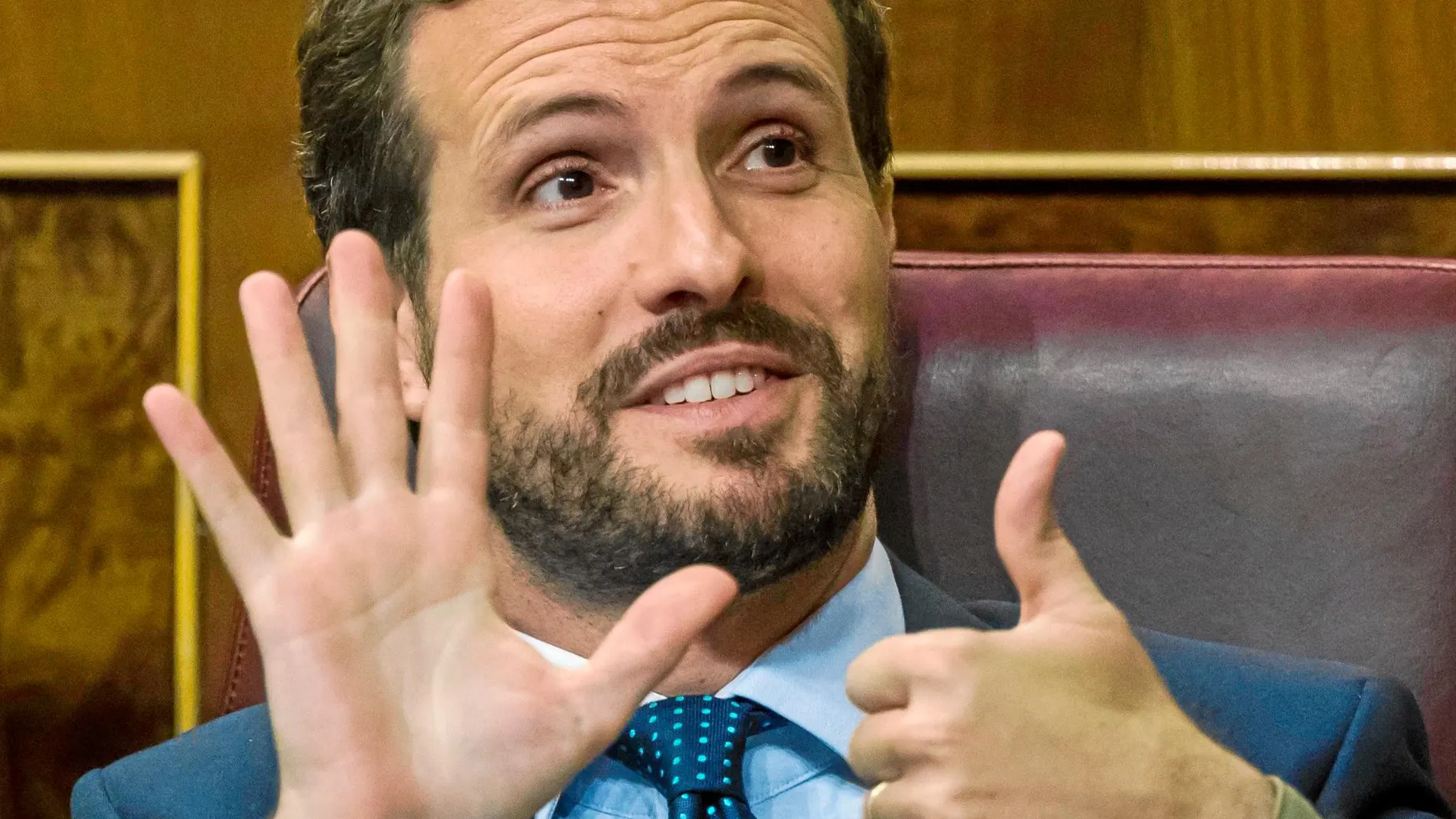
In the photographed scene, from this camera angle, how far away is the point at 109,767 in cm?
102

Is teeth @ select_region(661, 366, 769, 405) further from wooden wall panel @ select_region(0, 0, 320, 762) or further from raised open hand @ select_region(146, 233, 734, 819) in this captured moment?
wooden wall panel @ select_region(0, 0, 320, 762)

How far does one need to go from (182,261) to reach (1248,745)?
109cm

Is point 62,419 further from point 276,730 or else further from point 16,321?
point 276,730

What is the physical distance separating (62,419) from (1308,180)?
1.28 m

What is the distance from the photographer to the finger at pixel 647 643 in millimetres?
652

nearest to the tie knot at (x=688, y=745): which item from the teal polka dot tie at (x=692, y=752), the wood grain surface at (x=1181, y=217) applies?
the teal polka dot tie at (x=692, y=752)

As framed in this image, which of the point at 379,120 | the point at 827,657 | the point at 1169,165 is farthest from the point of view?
the point at 1169,165

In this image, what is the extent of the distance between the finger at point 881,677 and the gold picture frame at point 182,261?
911mm

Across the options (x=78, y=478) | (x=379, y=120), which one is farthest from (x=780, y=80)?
(x=78, y=478)

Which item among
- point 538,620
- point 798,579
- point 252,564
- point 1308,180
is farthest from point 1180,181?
point 252,564

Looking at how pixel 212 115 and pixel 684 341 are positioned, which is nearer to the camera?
pixel 684 341

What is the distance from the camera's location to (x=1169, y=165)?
138cm

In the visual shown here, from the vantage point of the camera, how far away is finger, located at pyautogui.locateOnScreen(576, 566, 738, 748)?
2.14 ft

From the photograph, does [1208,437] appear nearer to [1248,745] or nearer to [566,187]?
[1248,745]
